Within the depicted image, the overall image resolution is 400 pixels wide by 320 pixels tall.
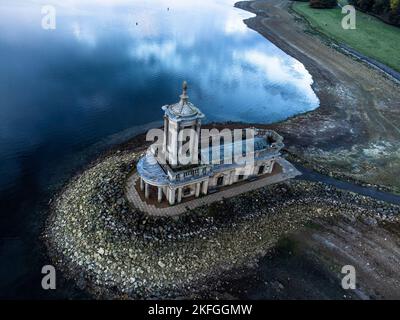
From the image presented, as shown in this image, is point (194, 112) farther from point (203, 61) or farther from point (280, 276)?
point (203, 61)

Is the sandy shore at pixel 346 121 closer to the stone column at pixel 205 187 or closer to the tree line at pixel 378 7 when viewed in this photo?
the stone column at pixel 205 187

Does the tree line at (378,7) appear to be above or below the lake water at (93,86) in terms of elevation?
above

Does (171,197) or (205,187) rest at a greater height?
(205,187)

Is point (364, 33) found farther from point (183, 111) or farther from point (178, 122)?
point (178, 122)

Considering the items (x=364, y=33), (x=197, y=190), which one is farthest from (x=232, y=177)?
(x=364, y=33)

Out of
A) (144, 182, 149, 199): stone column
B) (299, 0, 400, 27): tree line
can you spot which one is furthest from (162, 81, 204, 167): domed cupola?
(299, 0, 400, 27): tree line

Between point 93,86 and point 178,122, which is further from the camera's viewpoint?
point 93,86

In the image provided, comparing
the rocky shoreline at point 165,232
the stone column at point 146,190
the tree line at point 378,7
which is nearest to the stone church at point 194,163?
the stone column at point 146,190
